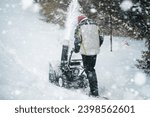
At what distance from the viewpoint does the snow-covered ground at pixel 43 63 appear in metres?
9.50

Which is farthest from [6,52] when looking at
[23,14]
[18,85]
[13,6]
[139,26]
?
[13,6]

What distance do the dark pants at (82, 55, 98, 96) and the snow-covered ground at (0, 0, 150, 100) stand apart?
0.31m

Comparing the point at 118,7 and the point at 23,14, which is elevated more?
the point at 118,7

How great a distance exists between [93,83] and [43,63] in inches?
132

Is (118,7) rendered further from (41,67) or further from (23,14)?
(23,14)

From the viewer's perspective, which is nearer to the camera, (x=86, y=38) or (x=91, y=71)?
(x=86, y=38)

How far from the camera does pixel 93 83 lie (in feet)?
30.9

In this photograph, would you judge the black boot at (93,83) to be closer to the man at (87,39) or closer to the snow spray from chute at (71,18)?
the man at (87,39)

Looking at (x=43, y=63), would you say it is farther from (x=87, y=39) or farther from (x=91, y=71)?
(x=87, y=39)

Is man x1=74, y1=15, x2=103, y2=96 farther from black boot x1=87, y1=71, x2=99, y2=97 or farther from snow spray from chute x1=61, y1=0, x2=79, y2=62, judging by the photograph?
snow spray from chute x1=61, y1=0, x2=79, y2=62

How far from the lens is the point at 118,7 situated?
1312 centimetres

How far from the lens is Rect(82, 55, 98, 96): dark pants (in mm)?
9297

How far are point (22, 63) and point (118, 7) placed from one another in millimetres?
3743

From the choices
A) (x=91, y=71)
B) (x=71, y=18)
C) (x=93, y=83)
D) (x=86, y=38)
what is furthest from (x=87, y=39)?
(x=71, y=18)
